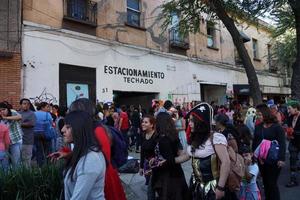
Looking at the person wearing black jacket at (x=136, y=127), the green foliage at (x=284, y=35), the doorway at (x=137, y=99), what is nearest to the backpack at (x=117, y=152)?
the person wearing black jacket at (x=136, y=127)

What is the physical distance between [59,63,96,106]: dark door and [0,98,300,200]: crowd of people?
194 inches

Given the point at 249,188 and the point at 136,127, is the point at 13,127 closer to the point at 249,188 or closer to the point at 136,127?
the point at 249,188

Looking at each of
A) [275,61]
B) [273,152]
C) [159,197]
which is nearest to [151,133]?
[159,197]

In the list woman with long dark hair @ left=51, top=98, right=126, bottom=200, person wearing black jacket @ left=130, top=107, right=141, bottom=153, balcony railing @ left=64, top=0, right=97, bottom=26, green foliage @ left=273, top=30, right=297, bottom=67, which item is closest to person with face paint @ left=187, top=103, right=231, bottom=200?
woman with long dark hair @ left=51, top=98, right=126, bottom=200

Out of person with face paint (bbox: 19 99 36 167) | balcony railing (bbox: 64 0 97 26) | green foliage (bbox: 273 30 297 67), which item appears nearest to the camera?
person with face paint (bbox: 19 99 36 167)

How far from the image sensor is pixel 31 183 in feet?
14.5

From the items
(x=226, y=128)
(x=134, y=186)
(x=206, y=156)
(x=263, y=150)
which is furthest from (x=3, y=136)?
(x=263, y=150)

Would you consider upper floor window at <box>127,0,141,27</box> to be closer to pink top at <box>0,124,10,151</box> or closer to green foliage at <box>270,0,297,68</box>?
green foliage at <box>270,0,297,68</box>

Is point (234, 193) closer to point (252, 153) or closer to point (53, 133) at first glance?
point (252, 153)

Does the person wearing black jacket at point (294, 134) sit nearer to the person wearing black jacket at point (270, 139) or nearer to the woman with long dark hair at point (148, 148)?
the person wearing black jacket at point (270, 139)

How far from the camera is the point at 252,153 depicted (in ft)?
18.9

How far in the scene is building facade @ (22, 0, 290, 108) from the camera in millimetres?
12344

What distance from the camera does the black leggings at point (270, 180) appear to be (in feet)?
18.1

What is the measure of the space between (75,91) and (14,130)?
5.81 meters
